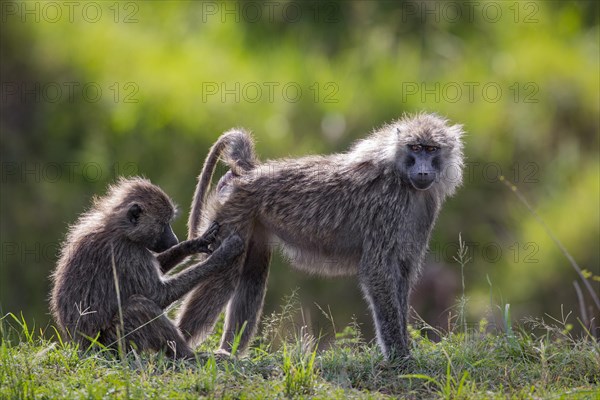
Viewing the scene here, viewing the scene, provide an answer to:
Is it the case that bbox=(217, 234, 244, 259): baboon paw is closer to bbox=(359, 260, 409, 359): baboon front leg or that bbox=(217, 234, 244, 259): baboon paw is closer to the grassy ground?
the grassy ground

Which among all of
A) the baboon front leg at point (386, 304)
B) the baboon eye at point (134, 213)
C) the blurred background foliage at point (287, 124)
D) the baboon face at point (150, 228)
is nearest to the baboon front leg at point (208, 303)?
the baboon face at point (150, 228)

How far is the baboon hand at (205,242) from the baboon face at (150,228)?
132 millimetres

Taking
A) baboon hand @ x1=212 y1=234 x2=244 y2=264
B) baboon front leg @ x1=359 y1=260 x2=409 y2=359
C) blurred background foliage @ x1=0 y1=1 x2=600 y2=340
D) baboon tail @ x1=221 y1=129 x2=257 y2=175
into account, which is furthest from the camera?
blurred background foliage @ x1=0 y1=1 x2=600 y2=340

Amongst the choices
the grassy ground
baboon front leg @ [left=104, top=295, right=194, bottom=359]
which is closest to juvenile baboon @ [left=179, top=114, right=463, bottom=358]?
the grassy ground

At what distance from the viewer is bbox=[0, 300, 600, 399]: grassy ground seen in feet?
19.1

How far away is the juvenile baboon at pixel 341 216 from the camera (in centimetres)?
718

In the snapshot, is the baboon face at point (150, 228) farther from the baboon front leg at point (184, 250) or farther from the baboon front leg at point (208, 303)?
the baboon front leg at point (208, 303)

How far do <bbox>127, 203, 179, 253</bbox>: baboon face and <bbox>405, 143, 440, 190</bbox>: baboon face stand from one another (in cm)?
169

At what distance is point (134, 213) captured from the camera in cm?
696

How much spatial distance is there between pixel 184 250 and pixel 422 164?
1758 mm

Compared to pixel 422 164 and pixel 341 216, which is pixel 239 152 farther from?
pixel 422 164

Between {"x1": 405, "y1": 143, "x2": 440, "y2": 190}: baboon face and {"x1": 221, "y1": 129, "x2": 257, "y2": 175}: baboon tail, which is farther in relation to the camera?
{"x1": 221, "y1": 129, "x2": 257, "y2": 175}: baboon tail

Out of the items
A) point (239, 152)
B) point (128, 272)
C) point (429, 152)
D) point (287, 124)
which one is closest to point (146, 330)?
point (128, 272)

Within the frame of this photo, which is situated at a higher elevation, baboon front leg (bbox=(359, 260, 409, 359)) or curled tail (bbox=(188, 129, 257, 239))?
curled tail (bbox=(188, 129, 257, 239))
